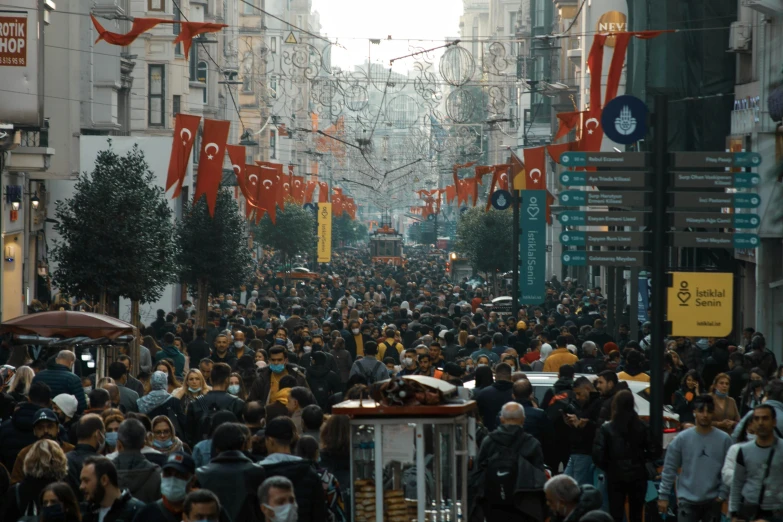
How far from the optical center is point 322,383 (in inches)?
599

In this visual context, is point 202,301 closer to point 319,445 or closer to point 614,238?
point 614,238

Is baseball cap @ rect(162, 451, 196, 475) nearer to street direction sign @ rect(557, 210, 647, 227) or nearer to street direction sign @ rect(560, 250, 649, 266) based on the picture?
street direction sign @ rect(560, 250, 649, 266)

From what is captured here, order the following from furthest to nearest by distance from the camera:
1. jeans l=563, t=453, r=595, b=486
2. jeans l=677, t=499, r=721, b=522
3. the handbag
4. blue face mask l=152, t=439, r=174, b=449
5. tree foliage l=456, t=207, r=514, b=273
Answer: tree foliage l=456, t=207, r=514, b=273, jeans l=563, t=453, r=595, b=486, jeans l=677, t=499, r=721, b=522, blue face mask l=152, t=439, r=174, b=449, the handbag

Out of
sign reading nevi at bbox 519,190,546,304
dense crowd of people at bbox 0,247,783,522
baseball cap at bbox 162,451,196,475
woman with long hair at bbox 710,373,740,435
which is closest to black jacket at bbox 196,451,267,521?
dense crowd of people at bbox 0,247,783,522

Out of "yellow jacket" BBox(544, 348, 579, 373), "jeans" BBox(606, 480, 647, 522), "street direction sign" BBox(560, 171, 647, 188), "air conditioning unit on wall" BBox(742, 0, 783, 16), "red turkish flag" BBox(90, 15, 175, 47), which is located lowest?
"jeans" BBox(606, 480, 647, 522)

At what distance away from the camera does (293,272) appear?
5109cm

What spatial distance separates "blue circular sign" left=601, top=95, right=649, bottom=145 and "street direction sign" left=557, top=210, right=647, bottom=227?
1189mm

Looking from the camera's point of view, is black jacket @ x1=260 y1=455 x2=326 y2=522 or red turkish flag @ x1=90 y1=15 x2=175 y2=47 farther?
red turkish flag @ x1=90 y1=15 x2=175 y2=47

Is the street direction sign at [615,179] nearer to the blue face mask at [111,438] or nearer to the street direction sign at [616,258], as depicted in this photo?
the street direction sign at [616,258]

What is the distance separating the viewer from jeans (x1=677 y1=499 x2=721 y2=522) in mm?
9938

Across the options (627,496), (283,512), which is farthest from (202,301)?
(283,512)

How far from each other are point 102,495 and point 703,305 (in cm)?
984

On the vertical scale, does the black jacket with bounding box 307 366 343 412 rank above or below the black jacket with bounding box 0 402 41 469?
below

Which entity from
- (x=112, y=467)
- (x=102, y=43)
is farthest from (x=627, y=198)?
(x=102, y=43)
